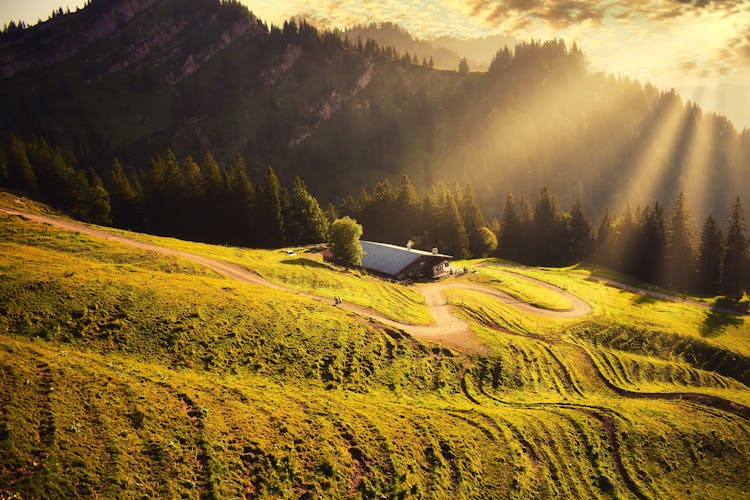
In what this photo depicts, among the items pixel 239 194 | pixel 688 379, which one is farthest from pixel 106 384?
pixel 239 194

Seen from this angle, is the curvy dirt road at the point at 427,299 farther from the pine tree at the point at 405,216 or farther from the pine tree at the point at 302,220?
the pine tree at the point at 405,216

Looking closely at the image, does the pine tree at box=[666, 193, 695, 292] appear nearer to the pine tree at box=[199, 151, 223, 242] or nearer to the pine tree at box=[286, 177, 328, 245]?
the pine tree at box=[286, 177, 328, 245]

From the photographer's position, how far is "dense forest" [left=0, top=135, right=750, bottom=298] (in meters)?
90.8

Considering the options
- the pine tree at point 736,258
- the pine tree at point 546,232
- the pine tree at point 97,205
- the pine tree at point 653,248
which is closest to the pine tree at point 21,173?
the pine tree at point 97,205

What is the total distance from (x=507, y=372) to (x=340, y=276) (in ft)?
112

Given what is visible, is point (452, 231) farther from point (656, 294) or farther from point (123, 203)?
point (123, 203)

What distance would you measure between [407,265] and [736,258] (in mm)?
80439

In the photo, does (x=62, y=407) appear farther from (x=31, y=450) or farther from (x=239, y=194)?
(x=239, y=194)

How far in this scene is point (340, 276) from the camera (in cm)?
6969

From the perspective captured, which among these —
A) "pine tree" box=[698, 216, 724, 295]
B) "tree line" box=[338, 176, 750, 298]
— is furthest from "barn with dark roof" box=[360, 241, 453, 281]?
"pine tree" box=[698, 216, 724, 295]

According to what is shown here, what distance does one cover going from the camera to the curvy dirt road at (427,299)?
50.8 m

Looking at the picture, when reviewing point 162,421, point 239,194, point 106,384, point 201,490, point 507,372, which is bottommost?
point 507,372

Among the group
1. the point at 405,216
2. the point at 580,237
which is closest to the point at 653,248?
the point at 580,237

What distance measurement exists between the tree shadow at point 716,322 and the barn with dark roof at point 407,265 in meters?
49.2
